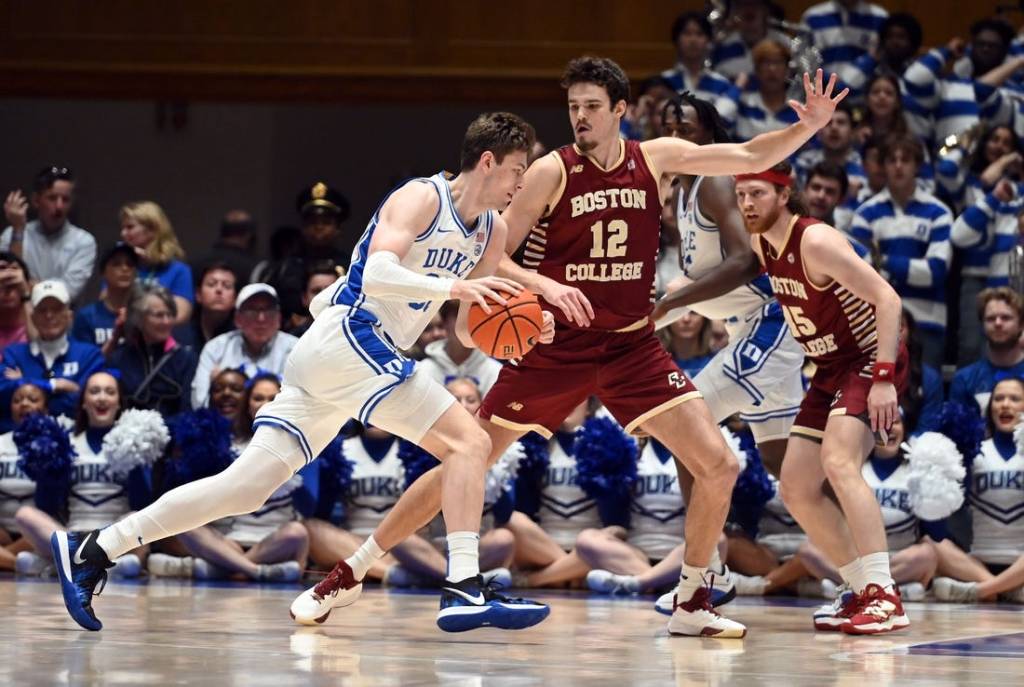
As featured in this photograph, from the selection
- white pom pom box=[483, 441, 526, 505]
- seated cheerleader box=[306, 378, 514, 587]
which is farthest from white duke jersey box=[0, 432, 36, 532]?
white pom pom box=[483, 441, 526, 505]

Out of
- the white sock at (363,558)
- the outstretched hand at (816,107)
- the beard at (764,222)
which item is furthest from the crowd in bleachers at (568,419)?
the white sock at (363,558)

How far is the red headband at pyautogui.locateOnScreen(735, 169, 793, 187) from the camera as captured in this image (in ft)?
22.0

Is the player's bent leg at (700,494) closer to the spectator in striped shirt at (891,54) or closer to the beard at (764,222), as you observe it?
the beard at (764,222)

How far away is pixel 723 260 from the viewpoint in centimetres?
722

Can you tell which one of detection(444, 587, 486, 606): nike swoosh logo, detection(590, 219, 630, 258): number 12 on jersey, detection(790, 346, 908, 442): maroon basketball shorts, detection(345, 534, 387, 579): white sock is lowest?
detection(444, 587, 486, 606): nike swoosh logo

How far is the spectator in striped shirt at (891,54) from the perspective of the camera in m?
11.9

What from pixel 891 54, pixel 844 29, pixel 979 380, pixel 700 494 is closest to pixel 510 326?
pixel 700 494

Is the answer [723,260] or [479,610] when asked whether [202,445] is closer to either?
[723,260]

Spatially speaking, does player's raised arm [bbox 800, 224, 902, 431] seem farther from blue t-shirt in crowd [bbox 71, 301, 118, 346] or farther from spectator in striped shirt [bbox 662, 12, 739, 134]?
blue t-shirt in crowd [bbox 71, 301, 118, 346]

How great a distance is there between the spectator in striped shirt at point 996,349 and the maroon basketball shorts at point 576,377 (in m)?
3.10

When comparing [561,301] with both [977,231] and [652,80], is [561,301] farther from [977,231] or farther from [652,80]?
[652,80]

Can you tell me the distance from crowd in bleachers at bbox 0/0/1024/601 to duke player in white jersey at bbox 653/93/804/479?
0.20 meters

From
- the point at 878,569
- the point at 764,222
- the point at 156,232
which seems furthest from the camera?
the point at 156,232

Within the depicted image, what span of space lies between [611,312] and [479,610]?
4.34 feet
